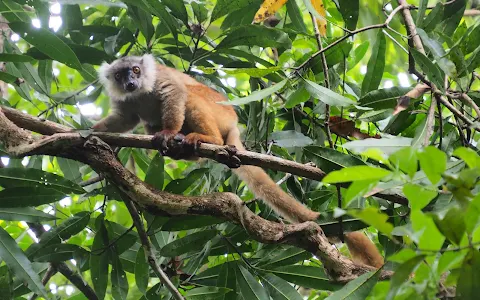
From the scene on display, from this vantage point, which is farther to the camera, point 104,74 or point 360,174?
point 104,74

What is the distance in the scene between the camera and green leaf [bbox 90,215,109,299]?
4.60 m

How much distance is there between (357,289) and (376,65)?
2044 mm

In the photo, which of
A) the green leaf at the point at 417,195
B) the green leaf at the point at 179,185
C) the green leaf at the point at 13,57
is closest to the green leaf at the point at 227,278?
the green leaf at the point at 179,185

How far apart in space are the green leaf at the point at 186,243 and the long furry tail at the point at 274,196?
551 mm

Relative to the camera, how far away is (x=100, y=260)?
462 cm

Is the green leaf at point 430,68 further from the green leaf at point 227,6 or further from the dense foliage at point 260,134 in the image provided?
the green leaf at point 227,6

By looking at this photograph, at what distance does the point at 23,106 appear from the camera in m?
8.51

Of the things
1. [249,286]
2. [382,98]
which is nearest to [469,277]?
[382,98]

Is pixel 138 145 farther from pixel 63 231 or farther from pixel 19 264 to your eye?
pixel 19 264

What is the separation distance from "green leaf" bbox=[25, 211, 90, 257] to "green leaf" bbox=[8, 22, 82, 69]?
1322 mm

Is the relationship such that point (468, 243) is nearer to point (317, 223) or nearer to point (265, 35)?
point (317, 223)

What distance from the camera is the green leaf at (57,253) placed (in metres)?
4.44

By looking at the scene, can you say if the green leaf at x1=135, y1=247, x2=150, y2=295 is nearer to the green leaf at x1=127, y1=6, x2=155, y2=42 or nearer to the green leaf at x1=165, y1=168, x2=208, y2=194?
the green leaf at x1=165, y1=168, x2=208, y2=194

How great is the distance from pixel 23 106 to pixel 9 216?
4.60m
